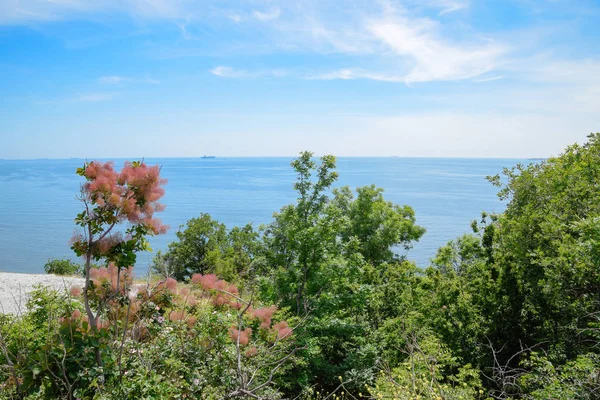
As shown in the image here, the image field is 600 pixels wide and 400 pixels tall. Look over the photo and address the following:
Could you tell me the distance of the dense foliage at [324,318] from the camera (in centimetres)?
439

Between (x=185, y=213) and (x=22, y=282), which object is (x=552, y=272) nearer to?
(x=22, y=282)

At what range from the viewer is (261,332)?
736 cm

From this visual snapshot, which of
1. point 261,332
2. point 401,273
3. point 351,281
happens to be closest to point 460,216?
point 401,273

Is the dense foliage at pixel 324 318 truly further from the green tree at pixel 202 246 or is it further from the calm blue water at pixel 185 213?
the calm blue water at pixel 185 213

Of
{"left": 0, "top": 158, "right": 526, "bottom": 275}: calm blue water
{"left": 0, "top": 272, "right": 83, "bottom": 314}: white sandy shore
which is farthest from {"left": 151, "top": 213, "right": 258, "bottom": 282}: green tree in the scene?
{"left": 0, "top": 158, "right": 526, "bottom": 275}: calm blue water

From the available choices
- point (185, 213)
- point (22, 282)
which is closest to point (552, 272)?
point (22, 282)

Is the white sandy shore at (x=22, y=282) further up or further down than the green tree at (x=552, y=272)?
further down

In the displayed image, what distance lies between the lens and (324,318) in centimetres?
1034

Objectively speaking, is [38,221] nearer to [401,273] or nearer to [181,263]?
[181,263]

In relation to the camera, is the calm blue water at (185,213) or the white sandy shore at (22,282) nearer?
the white sandy shore at (22,282)

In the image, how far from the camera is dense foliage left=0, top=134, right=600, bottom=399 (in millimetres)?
4391

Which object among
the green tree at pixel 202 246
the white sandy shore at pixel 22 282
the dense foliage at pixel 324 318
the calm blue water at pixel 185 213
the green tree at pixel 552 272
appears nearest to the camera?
the dense foliage at pixel 324 318

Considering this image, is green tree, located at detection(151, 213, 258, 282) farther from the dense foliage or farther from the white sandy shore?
the dense foliage

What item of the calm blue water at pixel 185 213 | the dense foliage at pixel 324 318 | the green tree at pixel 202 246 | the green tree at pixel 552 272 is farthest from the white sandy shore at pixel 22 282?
the green tree at pixel 552 272
